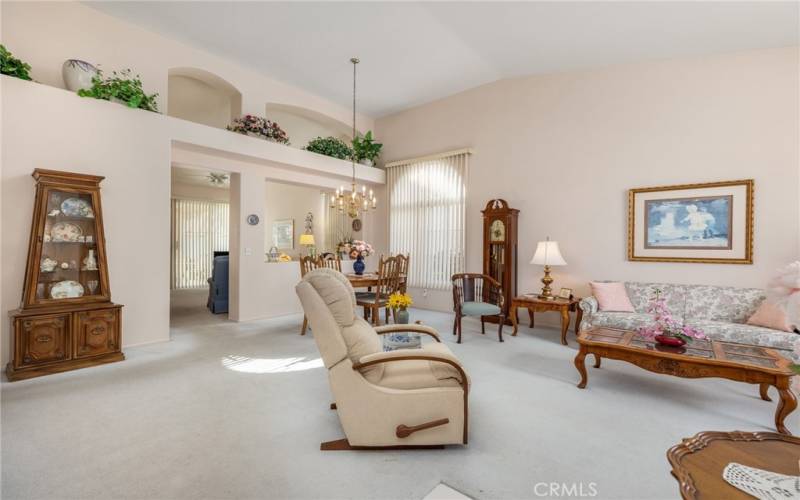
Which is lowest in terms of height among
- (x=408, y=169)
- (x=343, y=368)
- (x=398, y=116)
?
(x=343, y=368)

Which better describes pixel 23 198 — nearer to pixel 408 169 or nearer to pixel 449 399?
pixel 449 399

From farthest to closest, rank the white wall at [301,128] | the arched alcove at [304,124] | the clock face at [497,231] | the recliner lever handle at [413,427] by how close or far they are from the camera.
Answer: the white wall at [301,128] < the arched alcove at [304,124] < the clock face at [497,231] < the recliner lever handle at [413,427]

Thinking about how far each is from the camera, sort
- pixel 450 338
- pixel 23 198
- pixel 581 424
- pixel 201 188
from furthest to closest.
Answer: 1. pixel 201 188
2. pixel 450 338
3. pixel 23 198
4. pixel 581 424

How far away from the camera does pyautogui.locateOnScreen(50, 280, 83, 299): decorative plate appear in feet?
11.1

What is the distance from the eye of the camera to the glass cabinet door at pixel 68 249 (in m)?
3.38

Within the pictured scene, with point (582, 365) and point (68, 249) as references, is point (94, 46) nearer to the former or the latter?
point (68, 249)

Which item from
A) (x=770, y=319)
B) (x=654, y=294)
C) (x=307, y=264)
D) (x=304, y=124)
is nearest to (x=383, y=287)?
(x=307, y=264)

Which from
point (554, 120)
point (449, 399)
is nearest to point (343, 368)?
point (449, 399)

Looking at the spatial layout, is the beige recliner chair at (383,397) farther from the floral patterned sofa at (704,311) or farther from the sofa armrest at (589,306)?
the sofa armrest at (589,306)

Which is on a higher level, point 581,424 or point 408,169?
point 408,169

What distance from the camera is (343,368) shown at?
2051mm

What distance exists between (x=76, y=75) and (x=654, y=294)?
705cm

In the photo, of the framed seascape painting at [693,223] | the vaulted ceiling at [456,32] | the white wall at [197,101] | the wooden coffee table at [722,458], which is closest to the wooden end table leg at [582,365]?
the wooden coffee table at [722,458]

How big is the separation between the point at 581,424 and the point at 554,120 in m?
4.43
